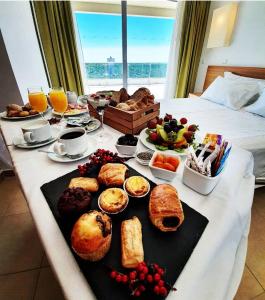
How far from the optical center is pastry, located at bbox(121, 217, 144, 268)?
0.33 metres

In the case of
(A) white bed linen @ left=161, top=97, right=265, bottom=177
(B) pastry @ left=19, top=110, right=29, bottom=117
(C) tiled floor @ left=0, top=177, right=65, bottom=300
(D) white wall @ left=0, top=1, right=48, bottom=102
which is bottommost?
(C) tiled floor @ left=0, top=177, right=65, bottom=300

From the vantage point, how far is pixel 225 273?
0.40 metres

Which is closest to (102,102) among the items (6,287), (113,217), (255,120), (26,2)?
(113,217)

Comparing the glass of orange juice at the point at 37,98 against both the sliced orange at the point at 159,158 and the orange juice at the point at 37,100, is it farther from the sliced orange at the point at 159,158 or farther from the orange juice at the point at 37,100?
the sliced orange at the point at 159,158

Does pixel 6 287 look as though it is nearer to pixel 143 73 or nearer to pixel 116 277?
pixel 116 277

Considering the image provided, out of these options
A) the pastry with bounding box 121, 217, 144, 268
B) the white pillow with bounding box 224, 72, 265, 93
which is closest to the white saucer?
the pastry with bounding box 121, 217, 144, 268

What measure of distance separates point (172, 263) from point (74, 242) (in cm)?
22

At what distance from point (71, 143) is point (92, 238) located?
0.42 m

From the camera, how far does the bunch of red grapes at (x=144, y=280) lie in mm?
285

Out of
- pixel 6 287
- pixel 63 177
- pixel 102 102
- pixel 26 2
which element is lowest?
pixel 6 287

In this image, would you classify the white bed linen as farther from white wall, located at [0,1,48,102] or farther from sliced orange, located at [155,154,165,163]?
white wall, located at [0,1,48,102]

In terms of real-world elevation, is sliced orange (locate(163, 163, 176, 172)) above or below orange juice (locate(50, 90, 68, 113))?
below

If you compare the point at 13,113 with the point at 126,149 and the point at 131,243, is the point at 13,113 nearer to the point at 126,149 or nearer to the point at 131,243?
the point at 126,149

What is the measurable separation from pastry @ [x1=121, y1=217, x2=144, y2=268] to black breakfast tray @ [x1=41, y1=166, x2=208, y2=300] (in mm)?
20
